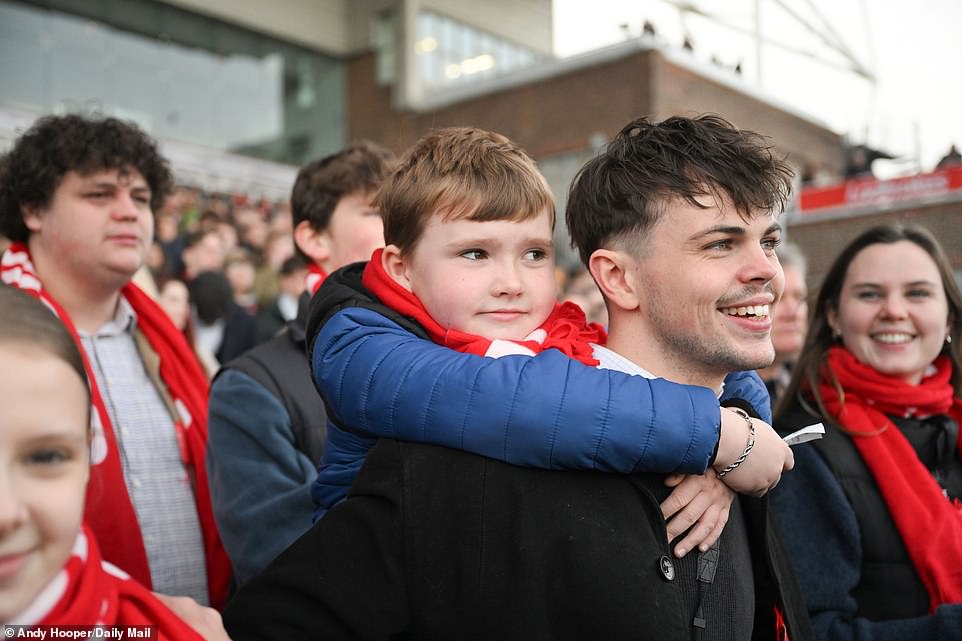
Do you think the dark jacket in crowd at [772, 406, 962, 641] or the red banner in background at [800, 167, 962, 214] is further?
the red banner in background at [800, 167, 962, 214]

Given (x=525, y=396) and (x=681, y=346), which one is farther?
(x=681, y=346)

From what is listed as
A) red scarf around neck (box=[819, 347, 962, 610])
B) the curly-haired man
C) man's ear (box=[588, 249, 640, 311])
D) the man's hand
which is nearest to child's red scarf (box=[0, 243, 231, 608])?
the curly-haired man

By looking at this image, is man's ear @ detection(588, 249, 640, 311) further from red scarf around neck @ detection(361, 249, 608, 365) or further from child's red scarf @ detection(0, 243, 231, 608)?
child's red scarf @ detection(0, 243, 231, 608)

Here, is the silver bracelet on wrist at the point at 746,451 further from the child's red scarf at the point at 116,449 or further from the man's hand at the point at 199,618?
the child's red scarf at the point at 116,449

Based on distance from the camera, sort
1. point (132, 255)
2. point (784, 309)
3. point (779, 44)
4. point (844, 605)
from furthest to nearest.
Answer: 1. point (779, 44)
2. point (784, 309)
3. point (132, 255)
4. point (844, 605)

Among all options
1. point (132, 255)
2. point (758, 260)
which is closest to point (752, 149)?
point (758, 260)

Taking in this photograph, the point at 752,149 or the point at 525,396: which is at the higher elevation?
the point at 752,149

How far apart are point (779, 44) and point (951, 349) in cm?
2060

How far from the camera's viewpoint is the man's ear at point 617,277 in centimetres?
186

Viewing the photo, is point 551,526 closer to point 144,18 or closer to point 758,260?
point 758,260

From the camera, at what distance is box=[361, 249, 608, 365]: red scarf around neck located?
72.3 inches

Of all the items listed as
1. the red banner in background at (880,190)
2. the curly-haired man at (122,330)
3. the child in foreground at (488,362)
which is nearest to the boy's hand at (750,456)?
the child in foreground at (488,362)

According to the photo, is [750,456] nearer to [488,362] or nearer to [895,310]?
[488,362]

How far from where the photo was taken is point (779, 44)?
2131 centimetres
